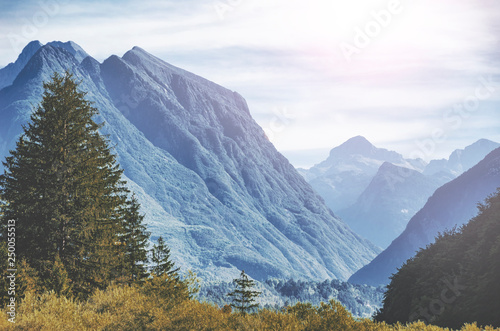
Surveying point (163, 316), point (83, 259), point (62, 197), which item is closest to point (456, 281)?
point (163, 316)

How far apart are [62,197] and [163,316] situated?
15791mm

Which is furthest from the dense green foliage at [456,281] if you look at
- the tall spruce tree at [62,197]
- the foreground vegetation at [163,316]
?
the tall spruce tree at [62,197]

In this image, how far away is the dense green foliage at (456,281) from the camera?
30297 mm

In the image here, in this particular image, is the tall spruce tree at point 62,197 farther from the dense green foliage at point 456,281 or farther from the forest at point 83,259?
the dense green foliage at point 456,281

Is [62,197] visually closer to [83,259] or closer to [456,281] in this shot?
[83,259]

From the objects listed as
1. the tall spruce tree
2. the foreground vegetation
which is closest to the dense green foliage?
the foreground vegetation

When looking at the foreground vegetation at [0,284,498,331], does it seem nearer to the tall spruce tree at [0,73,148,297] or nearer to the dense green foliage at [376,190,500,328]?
the tall spruce tree at [0,73,148,297]

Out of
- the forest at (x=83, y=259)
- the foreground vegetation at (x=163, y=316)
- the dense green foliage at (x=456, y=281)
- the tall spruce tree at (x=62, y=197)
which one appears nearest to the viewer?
the foreground vegetation at (x=163, y=316)

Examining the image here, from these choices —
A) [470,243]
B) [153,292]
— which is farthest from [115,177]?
[470,243]

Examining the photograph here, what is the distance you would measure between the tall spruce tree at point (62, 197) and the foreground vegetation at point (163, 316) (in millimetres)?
9567

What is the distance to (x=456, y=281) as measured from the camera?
1412 inches

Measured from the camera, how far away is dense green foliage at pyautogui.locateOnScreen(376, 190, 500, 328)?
30297mm

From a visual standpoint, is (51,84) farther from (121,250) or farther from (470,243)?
(470,243)

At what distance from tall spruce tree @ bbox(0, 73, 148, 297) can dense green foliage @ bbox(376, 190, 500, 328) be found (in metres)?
24.2
